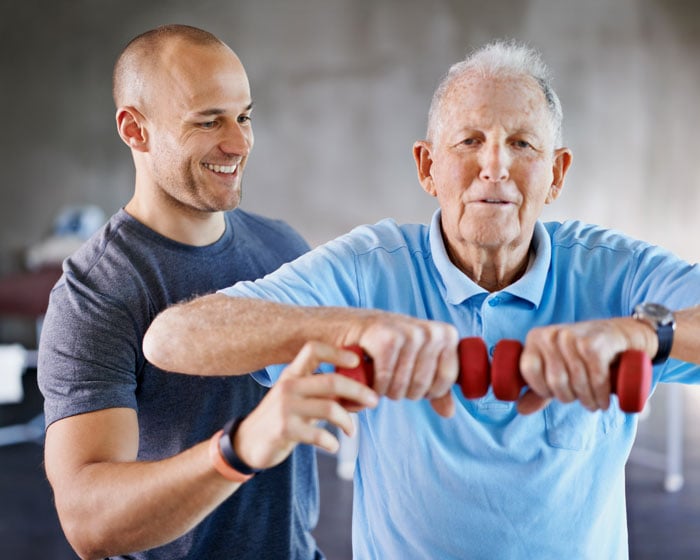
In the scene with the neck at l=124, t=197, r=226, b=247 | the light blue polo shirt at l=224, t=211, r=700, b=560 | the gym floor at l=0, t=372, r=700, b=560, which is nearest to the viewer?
the light blue polo shirt at l=224, t=211, r=700, b=560

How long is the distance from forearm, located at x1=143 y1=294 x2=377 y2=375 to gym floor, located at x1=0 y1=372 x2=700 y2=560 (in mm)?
2418

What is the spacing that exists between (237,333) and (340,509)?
2.88 m

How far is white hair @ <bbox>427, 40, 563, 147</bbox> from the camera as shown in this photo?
146 cm

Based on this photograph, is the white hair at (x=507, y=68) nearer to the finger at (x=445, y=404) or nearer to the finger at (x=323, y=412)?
the finger at (x=445, y=404)

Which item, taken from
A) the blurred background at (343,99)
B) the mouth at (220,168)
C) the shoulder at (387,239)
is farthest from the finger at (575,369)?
the blurred background at (343,99)

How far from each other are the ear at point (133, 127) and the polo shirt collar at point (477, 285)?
779 millimetres

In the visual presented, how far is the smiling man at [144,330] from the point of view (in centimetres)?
146

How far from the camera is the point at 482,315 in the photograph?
1479mm

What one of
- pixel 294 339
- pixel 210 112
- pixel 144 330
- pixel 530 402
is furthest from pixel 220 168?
pixel 530 402

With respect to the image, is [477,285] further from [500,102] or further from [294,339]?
[294,339]

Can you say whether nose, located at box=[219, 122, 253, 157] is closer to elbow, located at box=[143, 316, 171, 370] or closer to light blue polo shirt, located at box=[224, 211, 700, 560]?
light blue polo shirt, located at box=[224, 211, 700, 560]

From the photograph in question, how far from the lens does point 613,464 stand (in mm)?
1411

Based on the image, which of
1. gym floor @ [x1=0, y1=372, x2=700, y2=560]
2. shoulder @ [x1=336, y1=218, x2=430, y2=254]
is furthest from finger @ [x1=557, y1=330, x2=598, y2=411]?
gym floor @ [x1=0, y1=372, x2=700, y2=560]

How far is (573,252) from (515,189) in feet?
0.58
